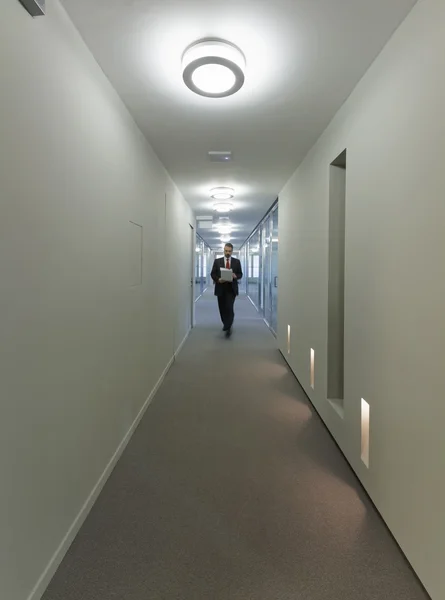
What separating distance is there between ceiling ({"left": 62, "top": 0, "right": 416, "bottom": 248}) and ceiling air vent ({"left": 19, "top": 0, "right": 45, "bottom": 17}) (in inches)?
13.3

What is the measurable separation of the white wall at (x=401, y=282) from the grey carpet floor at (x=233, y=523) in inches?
8.0

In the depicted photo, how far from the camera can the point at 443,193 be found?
1.46m

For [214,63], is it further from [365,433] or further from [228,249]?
[228,249]

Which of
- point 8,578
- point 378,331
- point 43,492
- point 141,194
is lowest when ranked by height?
point 8,578

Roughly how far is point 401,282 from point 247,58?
5.45 ft

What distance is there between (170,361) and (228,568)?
364cm

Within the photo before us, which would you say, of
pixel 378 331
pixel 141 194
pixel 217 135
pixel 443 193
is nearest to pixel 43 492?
pixel 378 331

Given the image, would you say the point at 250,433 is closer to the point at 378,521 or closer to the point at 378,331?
the point at 378,521

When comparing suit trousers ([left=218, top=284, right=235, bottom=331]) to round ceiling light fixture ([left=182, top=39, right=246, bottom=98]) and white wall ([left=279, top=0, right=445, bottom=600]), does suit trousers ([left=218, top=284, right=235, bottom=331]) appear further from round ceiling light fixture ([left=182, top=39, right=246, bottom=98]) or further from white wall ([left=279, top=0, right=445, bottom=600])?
round ceiling light fixture ([left=182, top=39, right=246, bottom=98])

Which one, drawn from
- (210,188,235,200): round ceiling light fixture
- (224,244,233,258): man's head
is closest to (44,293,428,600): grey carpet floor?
(210,188,235,200): round ceiling light fixture

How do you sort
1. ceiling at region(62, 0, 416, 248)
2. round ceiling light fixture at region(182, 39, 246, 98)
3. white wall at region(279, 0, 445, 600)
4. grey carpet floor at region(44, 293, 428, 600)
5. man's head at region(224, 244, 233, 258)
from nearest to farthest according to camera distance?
white wall at region(279, 0, 445, 600) → grey carpet floor at region(44, 293, 428, 600) → ceiling at region(62, 0, 416, 248) → round ceiling light fixture at region(182, 39, 246, 98) → man's head at region(224, 244, 233, 258)

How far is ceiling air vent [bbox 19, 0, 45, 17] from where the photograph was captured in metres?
1.42

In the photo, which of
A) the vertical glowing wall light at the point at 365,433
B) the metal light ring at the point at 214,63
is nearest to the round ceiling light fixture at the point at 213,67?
the metal light ring at the point at 214,63

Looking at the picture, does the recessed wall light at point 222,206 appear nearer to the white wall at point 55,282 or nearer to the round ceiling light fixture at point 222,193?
the round ceiling light fixture at point 222,193
